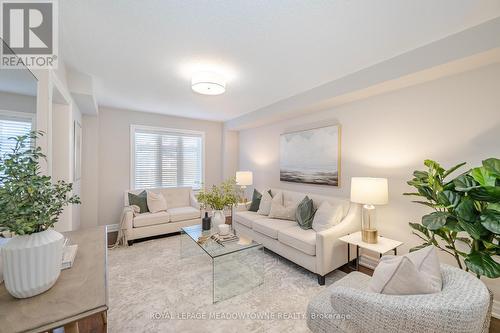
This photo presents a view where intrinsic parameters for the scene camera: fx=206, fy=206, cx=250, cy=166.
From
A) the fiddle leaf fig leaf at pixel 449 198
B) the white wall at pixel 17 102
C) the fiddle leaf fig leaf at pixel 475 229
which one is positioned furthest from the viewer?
the fiddle leaf fig leaf at pixel 449 198

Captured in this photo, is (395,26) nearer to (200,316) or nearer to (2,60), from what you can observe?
(2,60)

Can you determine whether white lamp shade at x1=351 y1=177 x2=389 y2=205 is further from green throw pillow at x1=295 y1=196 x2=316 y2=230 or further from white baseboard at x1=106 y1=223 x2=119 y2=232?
white baseboard at x1=106 y1=223 x2=119 y2=232

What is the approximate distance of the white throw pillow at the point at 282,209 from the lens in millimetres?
3230

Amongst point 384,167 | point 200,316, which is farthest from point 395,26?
point 200,316

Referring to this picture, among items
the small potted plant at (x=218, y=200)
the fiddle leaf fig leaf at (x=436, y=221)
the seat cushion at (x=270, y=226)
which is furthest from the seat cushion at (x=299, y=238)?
the fiddle leaf fig leaf at (x=436, y=221)

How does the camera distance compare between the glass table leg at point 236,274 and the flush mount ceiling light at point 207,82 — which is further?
the flush mount ceiling light at point 207,82

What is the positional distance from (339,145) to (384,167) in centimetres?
69

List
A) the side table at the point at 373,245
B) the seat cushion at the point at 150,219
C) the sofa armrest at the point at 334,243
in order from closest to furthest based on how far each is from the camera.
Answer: the side table at the point at 373,245
the sofa armrest at the point at 334,243
the seat cushion at the point at 150,219

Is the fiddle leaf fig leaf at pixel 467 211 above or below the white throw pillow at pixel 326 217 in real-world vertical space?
above

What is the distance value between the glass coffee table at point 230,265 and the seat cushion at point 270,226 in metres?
0.34

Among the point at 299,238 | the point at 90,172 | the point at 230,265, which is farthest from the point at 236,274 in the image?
the point at 90,172

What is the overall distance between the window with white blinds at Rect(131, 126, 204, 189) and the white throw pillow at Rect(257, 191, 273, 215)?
2110 millimetres

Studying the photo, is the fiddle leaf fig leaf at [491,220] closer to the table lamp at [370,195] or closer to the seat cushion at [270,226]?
the table lamp at [370,195]

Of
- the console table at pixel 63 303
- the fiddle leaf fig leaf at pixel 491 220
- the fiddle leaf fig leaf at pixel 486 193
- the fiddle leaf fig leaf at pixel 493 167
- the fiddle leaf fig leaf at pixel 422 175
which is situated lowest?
the console table at pixel 63 303
